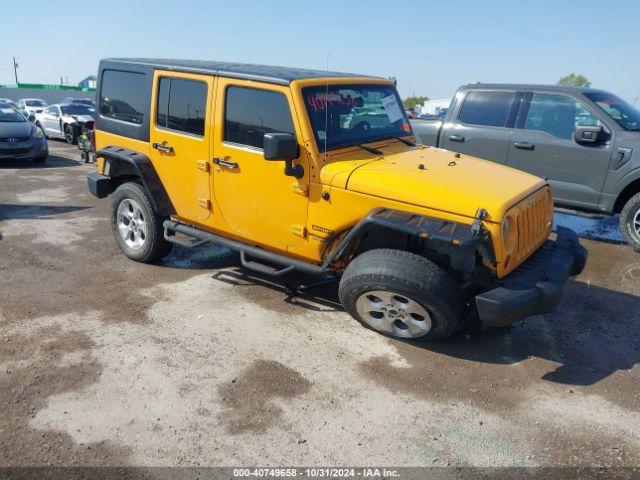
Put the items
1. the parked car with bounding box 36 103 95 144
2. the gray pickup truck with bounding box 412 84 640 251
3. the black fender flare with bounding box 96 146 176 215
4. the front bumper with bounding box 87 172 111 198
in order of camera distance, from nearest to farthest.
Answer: the black fender flare with bounding box 96 146 176 215 < the front bumper with bounding box 87 172 111 198 < the gray pickup truck with bounding box 412 84 640 251 < the parked car with bounding box 36 103 95 144

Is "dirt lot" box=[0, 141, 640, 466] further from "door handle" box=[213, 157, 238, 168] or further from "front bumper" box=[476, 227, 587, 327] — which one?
"door handle" box=[213, 157, 238, 168]

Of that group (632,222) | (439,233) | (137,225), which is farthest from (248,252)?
(632,222)

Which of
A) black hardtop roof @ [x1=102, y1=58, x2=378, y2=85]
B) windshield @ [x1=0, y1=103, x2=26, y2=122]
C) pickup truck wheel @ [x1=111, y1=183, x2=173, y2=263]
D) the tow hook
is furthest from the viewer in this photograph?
windshield @ [x1=0, y1=103, x2=26, y2=122]

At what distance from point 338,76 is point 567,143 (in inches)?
149

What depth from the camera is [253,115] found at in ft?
14.6

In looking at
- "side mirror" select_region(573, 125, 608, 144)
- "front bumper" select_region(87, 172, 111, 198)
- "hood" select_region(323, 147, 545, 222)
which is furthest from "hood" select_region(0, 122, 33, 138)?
"side mirror" select_region(573, 125, 608, 144)

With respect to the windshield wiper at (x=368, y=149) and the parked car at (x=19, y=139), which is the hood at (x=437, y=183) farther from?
the parked car at (x=19, y=139)

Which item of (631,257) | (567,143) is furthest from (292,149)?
(631,257)

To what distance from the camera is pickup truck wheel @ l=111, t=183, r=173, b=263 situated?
544 cm

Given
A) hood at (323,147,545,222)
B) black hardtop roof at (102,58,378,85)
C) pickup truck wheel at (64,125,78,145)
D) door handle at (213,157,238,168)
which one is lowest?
pickup truck wheel at (64,125,78,145)

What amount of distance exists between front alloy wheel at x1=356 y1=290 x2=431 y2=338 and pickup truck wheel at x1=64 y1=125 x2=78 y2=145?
50.4ft

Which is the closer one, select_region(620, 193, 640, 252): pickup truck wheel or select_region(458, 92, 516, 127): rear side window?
select_region(620, 193, 640, 252): pickup truck wheel

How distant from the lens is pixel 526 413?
133 inches

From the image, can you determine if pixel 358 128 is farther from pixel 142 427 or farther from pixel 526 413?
pixel 142 427
